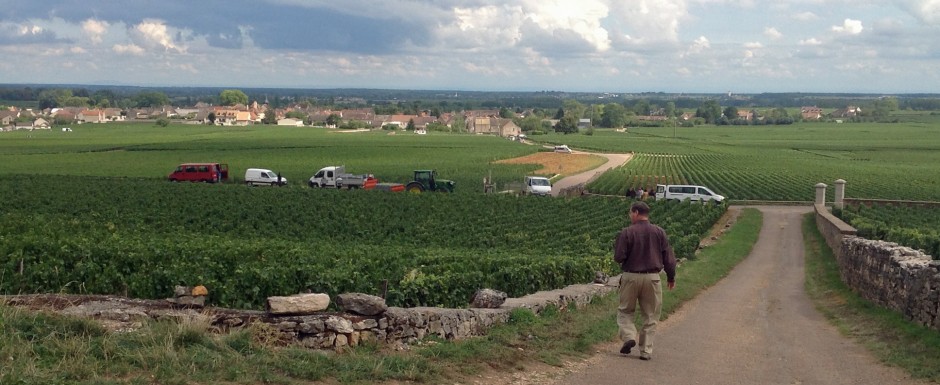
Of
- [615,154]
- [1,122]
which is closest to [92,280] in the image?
[615,154]

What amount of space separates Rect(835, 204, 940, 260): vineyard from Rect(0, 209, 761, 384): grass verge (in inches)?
672

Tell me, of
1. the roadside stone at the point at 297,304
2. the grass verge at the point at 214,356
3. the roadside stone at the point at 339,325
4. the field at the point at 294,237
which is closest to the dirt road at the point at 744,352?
the grass verge at the point at 214,356

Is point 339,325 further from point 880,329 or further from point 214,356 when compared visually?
point 880,329

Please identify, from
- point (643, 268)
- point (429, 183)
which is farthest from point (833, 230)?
point (429, 183)

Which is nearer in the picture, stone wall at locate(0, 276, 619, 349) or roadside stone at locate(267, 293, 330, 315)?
stone wall at locate(0, 276, 619, 349)

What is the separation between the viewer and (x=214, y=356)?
8.15m

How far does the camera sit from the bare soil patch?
8207 cm

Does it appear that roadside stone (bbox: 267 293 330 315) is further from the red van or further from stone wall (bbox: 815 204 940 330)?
the red van

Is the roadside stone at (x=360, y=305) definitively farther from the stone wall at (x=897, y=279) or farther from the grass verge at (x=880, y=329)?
the stone wall at (x=897, y=279)

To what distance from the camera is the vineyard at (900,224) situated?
24895 millimetres

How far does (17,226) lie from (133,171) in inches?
1832

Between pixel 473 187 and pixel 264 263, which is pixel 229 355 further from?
pixel 473 187

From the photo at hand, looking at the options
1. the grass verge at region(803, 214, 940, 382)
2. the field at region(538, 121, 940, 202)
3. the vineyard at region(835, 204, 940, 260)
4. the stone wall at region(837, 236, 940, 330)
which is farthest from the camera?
the field at region(538, 121, 940, 202)

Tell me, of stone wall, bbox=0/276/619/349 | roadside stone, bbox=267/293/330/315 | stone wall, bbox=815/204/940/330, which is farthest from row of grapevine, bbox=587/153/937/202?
roadside stone, bbox=267/293/330/315
